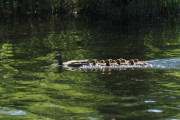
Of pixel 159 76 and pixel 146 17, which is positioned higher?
pixel 146 17

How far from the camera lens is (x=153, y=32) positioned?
2670 cm

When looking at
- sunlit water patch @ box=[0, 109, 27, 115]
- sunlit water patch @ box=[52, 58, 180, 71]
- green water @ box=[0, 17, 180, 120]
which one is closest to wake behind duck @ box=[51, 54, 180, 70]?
sunlit water patch @ box=[52, 58, 180, 71]

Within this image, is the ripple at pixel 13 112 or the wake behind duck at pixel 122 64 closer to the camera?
the ripple at pixel 13 112

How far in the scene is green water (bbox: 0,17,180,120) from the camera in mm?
9734

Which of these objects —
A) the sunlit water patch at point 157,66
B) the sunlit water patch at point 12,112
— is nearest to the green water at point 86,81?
the sunlit water patch at point 12,112

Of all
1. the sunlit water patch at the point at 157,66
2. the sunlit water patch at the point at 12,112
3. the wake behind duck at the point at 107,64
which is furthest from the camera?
the wake behind duck at the point at 107,64

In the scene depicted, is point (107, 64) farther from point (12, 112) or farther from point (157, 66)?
point (12, 112)

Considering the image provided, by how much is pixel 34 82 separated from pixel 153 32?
49.7 feet

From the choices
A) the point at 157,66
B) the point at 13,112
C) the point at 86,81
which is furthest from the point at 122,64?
the point at 13,112

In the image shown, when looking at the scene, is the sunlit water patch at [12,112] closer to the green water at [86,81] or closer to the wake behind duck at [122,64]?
the green water at [86,81]

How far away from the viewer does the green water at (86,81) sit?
9.73 meters

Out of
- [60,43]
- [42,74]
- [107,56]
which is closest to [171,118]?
[42,74]

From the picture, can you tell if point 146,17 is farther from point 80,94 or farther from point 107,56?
point 80,94

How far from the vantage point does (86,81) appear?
1287 cm
